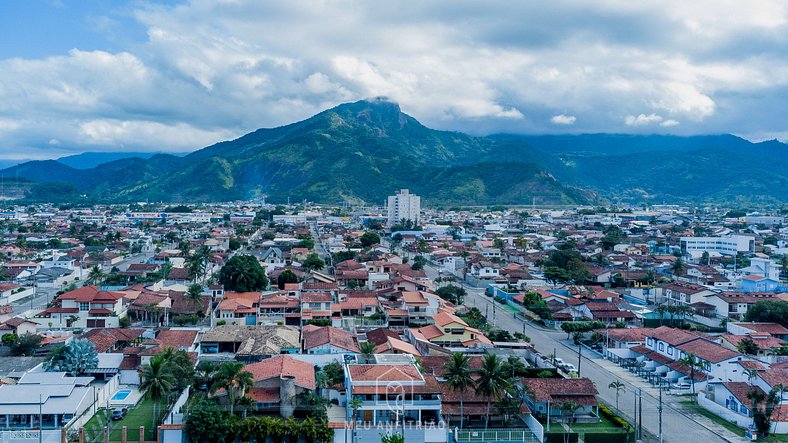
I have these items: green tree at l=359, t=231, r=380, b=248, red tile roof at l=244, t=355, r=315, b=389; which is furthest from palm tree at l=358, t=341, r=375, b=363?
green tree at l=359, t=231, r=380, b=248

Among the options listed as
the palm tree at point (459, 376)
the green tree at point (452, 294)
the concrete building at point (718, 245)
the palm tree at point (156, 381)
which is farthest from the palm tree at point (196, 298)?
the concrete building at point (718, 245)

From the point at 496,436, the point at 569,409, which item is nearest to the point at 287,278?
the point at 569,409

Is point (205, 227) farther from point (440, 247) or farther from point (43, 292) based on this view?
point (43, 292)

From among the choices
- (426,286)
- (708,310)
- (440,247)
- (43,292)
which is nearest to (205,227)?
(440,247)

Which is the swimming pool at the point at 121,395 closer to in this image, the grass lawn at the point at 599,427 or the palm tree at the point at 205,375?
the palm tree at the point at 205,375

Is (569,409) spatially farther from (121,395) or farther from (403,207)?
(403,207)

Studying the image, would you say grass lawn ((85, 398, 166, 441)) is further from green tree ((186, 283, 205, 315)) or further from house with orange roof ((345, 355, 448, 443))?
green tree ((186, 283, 205, 315))
